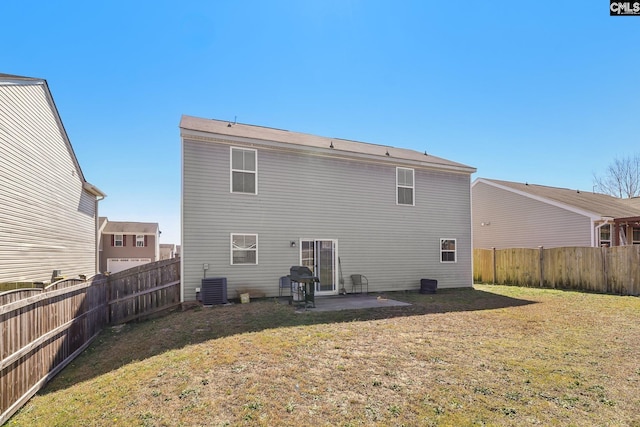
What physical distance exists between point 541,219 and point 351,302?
43.8ft

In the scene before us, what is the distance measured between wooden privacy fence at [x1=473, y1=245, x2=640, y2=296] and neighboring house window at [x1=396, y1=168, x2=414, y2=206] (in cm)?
663

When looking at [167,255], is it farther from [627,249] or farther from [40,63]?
[627,249]

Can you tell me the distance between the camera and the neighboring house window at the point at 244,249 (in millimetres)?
10164

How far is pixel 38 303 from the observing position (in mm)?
4480

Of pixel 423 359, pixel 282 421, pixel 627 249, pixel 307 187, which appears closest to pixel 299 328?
pixel 423 359

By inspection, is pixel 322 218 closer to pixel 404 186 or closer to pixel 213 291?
pixel 404 186

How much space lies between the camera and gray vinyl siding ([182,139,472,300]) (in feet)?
32.4

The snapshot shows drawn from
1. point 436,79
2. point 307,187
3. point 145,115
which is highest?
point 436,79

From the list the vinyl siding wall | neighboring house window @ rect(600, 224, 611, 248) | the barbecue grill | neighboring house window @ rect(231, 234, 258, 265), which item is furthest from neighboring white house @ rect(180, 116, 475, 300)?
the vinyl siding wall

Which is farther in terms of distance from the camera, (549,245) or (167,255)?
(167,255)

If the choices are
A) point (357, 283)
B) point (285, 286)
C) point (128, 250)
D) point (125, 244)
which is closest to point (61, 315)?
point (285, 286)

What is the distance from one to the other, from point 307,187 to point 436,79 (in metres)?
6.71

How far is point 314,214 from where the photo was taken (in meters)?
11.4

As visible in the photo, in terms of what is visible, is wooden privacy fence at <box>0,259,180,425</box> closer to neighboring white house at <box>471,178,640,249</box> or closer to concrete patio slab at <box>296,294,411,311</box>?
concrete patio slab at <box>296,294,411,311</box>
